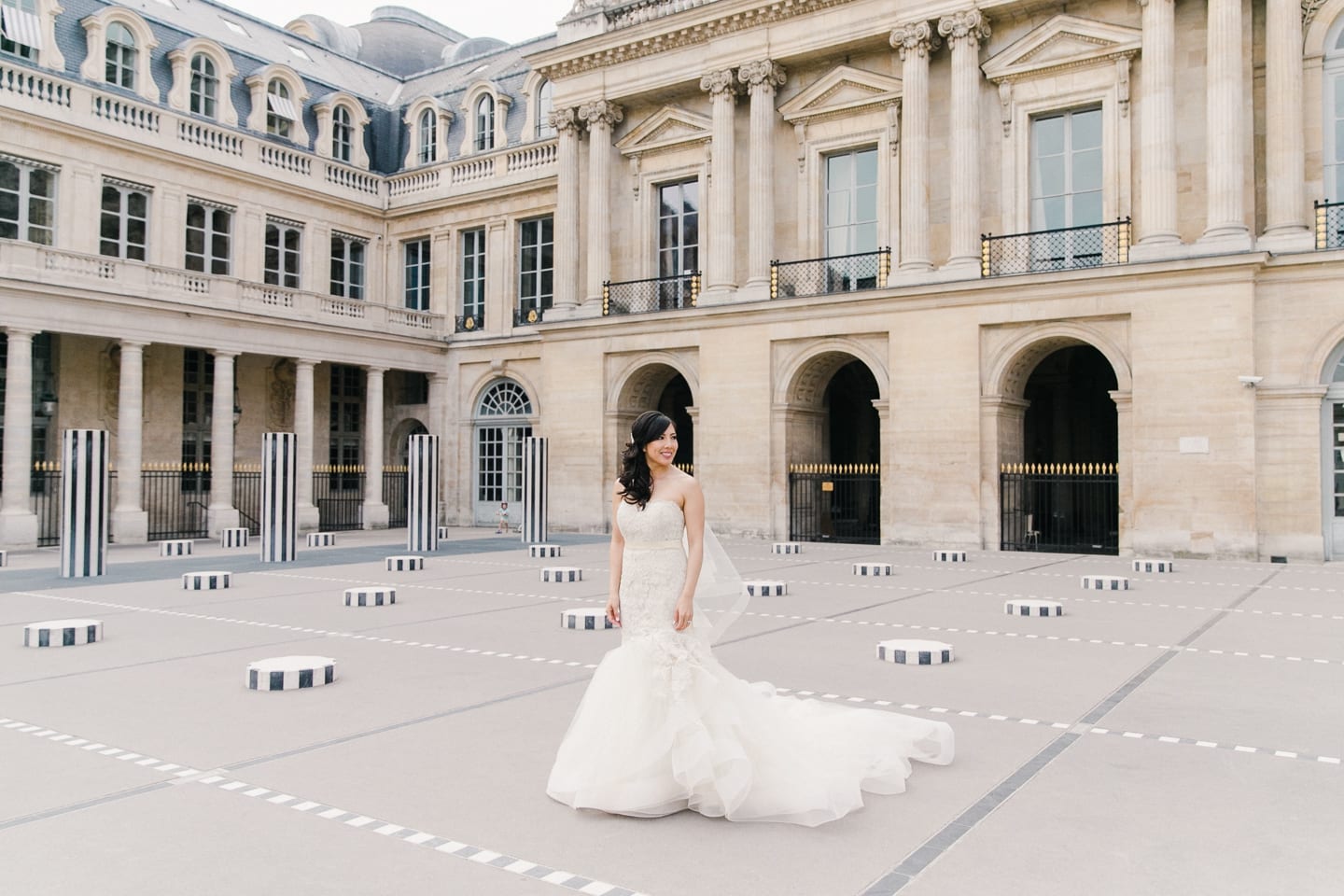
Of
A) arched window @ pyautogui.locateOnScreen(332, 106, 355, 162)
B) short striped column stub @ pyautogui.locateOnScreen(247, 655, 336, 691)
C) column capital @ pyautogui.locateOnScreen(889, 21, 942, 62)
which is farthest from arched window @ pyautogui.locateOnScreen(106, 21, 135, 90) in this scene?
short striped column stub @ pyautogui.locateOnScreen(247, 655, 336, 691)

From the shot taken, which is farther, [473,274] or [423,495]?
[473,274]

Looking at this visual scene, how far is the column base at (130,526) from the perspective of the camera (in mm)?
26266

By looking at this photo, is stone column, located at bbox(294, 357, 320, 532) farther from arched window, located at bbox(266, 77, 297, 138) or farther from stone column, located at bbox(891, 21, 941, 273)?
stone column, located at bbox(891, 21, 941, 273)

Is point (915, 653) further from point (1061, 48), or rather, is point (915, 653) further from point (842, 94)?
point (842, 94)

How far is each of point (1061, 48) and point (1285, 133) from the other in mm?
5383

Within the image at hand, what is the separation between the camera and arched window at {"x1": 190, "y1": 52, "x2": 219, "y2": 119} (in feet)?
103

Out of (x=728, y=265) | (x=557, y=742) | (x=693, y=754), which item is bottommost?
(x=557, y=742)

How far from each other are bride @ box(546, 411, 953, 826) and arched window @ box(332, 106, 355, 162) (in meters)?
33.5

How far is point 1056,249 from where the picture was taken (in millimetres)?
24578

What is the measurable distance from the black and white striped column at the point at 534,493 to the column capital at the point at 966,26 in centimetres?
1391

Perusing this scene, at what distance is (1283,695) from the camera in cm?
810

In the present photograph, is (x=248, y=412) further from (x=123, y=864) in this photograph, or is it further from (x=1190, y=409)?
(x=123, y=864)

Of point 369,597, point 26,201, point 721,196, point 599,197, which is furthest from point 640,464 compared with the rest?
point 26,201

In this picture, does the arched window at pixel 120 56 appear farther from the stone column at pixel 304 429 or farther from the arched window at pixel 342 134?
the stone column at pixel 304 429
